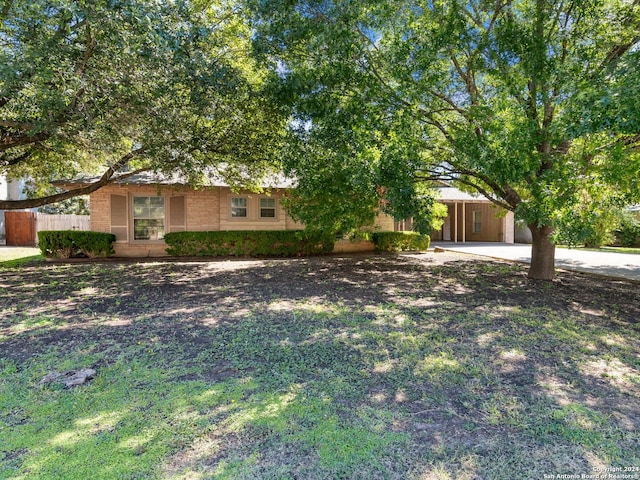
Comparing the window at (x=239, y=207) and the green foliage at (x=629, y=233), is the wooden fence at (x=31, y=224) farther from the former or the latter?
the green foliage at (x=629, y=233)

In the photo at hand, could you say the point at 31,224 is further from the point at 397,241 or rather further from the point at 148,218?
the point at 397,241

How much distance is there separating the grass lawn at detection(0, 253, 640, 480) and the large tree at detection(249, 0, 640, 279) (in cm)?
237

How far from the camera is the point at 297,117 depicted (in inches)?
320

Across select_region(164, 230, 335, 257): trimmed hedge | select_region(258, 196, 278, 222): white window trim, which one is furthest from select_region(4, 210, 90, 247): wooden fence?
Result: select_region(258, 196, 278, 222): white window trim

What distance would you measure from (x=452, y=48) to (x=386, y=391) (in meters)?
6.52

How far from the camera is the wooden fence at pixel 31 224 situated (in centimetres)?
2142

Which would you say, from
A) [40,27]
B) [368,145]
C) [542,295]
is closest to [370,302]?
[368,145]

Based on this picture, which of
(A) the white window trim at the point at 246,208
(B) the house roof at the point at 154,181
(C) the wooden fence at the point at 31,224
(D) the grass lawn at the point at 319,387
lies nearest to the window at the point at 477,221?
(B) the house roof at the point at 154,181

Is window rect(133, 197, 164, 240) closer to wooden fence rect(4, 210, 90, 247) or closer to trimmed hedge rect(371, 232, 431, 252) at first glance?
trimmed hedge rect(371, 232, 431, 252)

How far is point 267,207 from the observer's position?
1545 cm

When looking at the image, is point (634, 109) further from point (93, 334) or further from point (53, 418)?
point (93, 334)

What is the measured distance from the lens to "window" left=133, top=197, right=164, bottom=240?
14.5 m

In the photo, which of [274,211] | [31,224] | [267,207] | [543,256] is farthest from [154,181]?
[31,224]

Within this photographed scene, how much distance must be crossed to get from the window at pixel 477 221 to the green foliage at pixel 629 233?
23.8 feet
